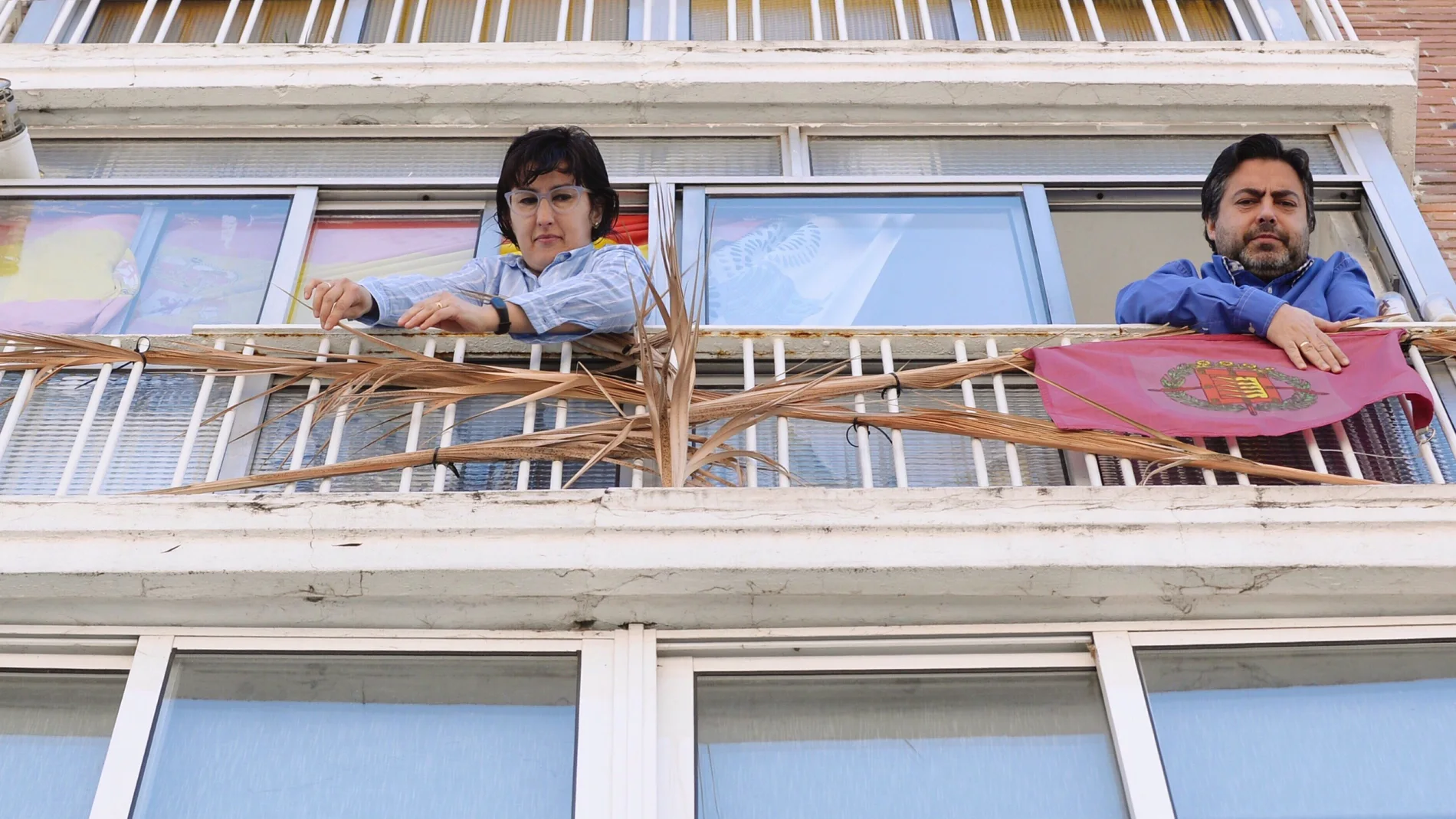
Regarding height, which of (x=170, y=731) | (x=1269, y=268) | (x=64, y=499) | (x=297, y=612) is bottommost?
(x=170, y=731)

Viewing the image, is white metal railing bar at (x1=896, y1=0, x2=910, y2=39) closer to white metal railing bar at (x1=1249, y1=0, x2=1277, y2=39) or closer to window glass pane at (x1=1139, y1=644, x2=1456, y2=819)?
white metal railing bar at (x1=1249, y1=0, x2=1277, y2=39)

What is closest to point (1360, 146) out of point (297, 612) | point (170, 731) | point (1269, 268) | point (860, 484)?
point (1269, 268)

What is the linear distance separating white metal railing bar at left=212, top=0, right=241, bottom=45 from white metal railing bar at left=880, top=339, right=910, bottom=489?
2942 millimetres

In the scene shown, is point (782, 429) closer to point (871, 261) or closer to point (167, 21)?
point (871, 261)

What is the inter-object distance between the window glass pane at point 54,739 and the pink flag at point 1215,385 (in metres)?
2.35

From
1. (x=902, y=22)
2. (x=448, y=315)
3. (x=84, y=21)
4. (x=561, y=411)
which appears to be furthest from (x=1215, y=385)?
(x=84, y=21)

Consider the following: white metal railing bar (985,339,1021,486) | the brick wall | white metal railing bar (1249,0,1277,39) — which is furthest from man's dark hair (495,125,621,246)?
the brick wall

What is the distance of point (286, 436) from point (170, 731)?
102 cm

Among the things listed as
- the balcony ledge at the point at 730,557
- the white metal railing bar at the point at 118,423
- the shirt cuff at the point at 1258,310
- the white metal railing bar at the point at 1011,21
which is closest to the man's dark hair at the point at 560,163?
the white metal railing bar at the point at 118,423

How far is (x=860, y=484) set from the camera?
409 centimetres

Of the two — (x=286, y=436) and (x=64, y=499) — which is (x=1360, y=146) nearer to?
(x=286, y=436)

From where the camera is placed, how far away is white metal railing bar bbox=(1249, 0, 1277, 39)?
583 centimetres

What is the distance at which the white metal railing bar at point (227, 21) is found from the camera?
5781 mm

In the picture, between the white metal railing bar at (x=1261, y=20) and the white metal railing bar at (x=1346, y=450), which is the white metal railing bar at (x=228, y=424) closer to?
the white metal railing bar at (x=1346, y=450)
